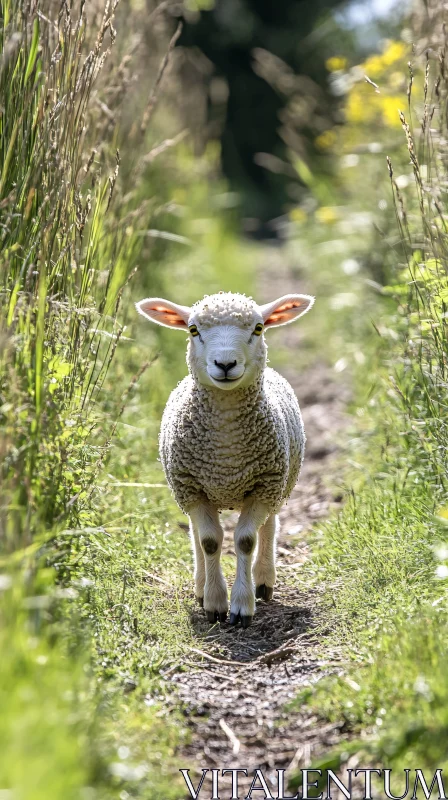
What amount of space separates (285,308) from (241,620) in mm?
1237

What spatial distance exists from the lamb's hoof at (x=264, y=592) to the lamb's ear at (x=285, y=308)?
3.49 feet

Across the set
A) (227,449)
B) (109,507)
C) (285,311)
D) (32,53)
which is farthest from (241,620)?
(32,53)

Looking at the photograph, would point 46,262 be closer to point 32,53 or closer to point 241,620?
point 32,53

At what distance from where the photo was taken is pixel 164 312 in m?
4.09

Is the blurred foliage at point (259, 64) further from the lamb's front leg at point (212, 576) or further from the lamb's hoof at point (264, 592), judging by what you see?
the lamb's front leg at point (212, 576)

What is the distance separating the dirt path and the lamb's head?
0.91 metres

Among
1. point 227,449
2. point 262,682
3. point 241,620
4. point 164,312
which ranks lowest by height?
point 262,682

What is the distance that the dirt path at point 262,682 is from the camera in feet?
9.31

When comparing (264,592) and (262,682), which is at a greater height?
(264,592)

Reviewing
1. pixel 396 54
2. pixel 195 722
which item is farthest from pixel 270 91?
pixel 195 722

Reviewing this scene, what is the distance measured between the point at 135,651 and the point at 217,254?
7.12 meters

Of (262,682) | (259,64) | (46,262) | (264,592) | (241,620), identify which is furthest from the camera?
(259,64)

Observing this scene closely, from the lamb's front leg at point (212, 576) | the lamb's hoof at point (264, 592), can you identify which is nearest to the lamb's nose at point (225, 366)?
the lamb's front leg at point (212, 576)

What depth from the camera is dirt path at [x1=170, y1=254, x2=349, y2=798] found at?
→ 2.84 metres
